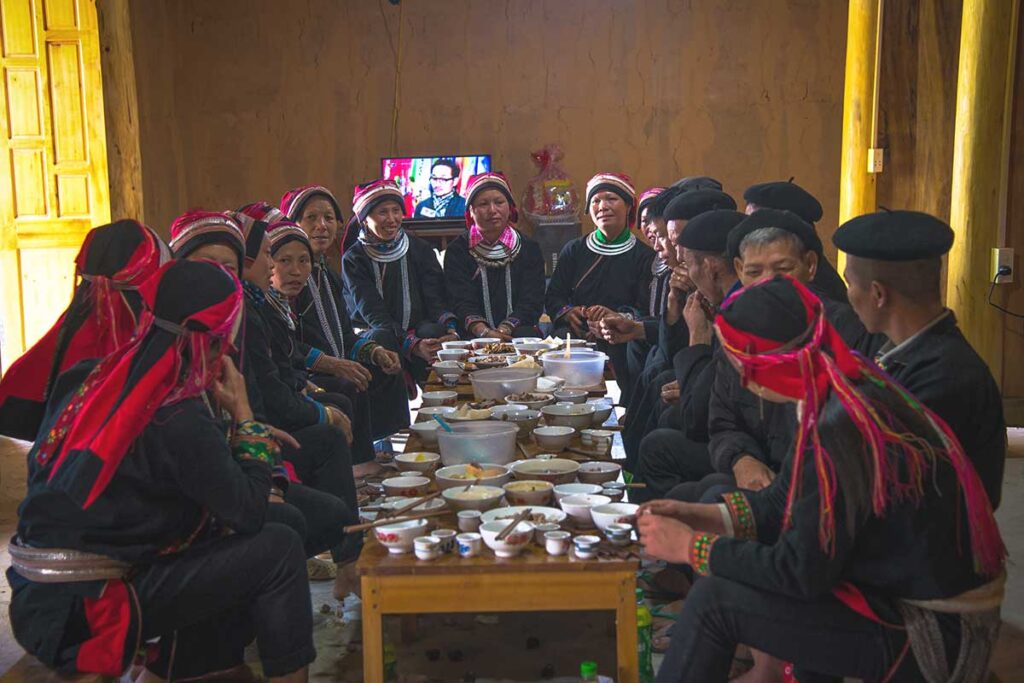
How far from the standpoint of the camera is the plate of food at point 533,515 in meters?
2.39

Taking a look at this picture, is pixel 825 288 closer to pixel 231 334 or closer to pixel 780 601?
pixel 780 601

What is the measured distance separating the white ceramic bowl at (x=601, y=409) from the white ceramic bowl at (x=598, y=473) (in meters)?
0.59

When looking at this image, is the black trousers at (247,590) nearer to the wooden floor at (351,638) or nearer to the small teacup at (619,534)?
the wooden floor at (351,638)

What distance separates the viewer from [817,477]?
1930 millimetres

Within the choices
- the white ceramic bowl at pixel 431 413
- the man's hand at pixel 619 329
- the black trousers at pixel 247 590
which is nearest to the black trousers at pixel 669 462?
the white ceramic bowl at pixel 431 413

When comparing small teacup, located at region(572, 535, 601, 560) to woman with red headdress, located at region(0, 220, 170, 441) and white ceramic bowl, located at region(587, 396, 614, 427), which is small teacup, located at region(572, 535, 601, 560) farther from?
woman with red headdress, located at region(0, 220, 170, 441)

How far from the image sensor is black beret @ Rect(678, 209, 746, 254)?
11.0 feet

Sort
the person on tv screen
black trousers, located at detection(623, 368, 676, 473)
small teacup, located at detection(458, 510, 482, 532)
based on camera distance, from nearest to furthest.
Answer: small teacup, located at detection(458, 510, 482, 532), black trousers, located at detection(623, 368, 676, 473), the person on tv screen

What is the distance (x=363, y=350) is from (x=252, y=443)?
2.74m

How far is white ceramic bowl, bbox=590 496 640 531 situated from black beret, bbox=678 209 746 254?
4.10ft

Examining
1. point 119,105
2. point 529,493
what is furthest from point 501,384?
point 119,105

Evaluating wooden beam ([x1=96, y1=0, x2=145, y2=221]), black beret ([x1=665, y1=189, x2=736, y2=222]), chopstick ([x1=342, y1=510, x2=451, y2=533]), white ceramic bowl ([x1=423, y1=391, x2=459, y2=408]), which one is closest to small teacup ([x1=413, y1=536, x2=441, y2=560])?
chopstick ([x1=342, y1=510, x2=451, y2=533])

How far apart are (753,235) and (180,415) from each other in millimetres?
1720

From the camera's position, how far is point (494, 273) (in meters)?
5.91
